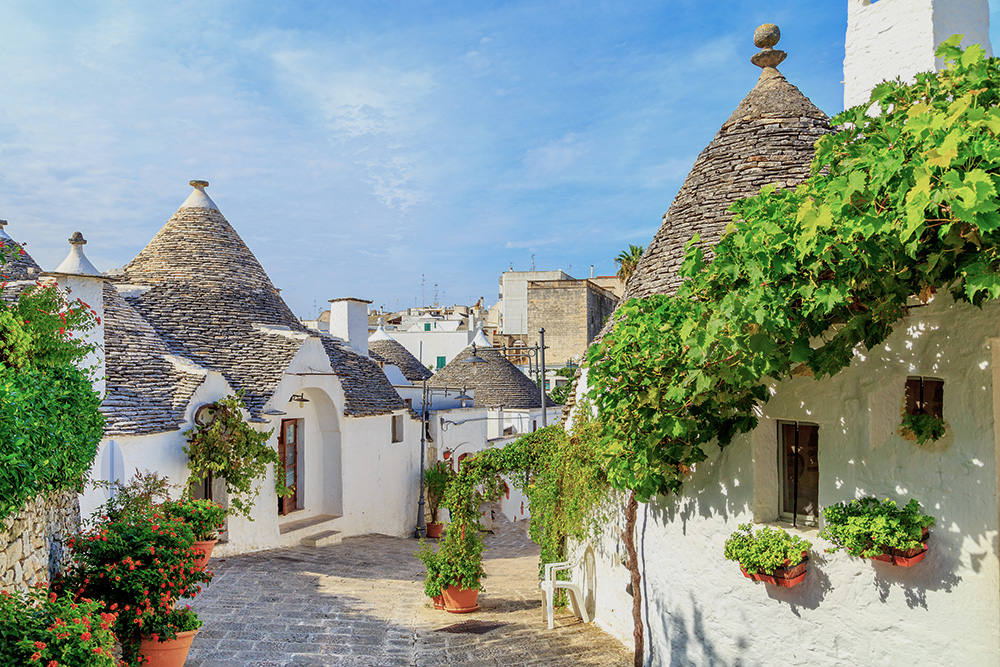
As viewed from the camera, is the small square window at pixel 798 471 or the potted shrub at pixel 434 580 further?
the potted shrub at pixel 434 580

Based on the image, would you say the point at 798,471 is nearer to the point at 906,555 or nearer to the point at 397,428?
the point at 906,555

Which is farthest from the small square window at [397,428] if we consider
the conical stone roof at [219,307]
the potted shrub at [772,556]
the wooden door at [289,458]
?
the potted shrub at [772,556]

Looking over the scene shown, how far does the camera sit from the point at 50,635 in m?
4.02

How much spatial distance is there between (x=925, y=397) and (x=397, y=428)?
15.5 meters

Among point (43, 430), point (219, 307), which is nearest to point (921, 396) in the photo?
point (43, 430)

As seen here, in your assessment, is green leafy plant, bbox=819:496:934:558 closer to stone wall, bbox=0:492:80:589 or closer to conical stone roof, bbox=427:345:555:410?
stone wall, bbox=0:492:80:589

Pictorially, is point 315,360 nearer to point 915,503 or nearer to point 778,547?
point 778,547

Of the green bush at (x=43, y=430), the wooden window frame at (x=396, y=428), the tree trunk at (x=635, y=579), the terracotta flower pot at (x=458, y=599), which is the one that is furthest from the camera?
the wooden window frame at (x=396, y=428)

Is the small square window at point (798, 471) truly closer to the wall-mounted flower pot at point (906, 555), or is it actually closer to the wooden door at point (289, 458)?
the wall-mounted flower pot at point (906, 555)

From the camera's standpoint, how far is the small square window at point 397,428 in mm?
19006

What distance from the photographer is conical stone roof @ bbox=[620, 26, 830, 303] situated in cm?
832

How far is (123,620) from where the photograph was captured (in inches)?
233

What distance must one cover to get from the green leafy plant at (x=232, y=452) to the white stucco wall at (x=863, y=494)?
8129mm

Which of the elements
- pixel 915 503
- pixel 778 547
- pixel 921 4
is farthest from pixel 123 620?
pixel 921 4
